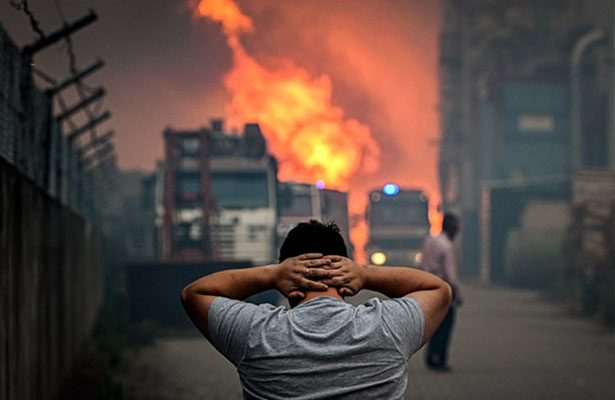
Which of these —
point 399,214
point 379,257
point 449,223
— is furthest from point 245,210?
point 399,214

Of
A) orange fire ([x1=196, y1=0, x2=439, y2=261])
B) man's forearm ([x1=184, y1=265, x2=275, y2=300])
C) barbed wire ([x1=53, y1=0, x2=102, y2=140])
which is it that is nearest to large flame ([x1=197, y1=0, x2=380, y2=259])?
orange fire ([x1=196, y1=0, x2=439, y2=261])

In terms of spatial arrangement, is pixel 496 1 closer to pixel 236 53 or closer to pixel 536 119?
pixel 536 119

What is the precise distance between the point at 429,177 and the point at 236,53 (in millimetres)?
56162

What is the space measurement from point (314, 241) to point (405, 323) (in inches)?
15.0

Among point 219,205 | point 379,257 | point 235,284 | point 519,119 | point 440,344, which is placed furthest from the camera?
point 519,119

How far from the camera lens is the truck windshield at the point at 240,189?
1847 cm

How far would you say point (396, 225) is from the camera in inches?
1223

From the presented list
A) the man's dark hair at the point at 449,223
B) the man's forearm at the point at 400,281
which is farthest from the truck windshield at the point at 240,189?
the man's forearm at the point at 400,281

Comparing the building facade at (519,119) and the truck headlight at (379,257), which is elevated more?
the building facade at (519,119)

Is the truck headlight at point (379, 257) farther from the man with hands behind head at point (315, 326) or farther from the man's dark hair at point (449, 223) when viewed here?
the man with hands behind head at point (315, 326)

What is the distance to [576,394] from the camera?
340 inches

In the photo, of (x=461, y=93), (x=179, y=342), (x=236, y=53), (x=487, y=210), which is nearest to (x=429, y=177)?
(x=461, y=93)

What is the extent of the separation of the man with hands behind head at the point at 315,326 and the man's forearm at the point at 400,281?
1.0 inches

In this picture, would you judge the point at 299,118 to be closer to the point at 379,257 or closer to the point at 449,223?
the point at 379,257
